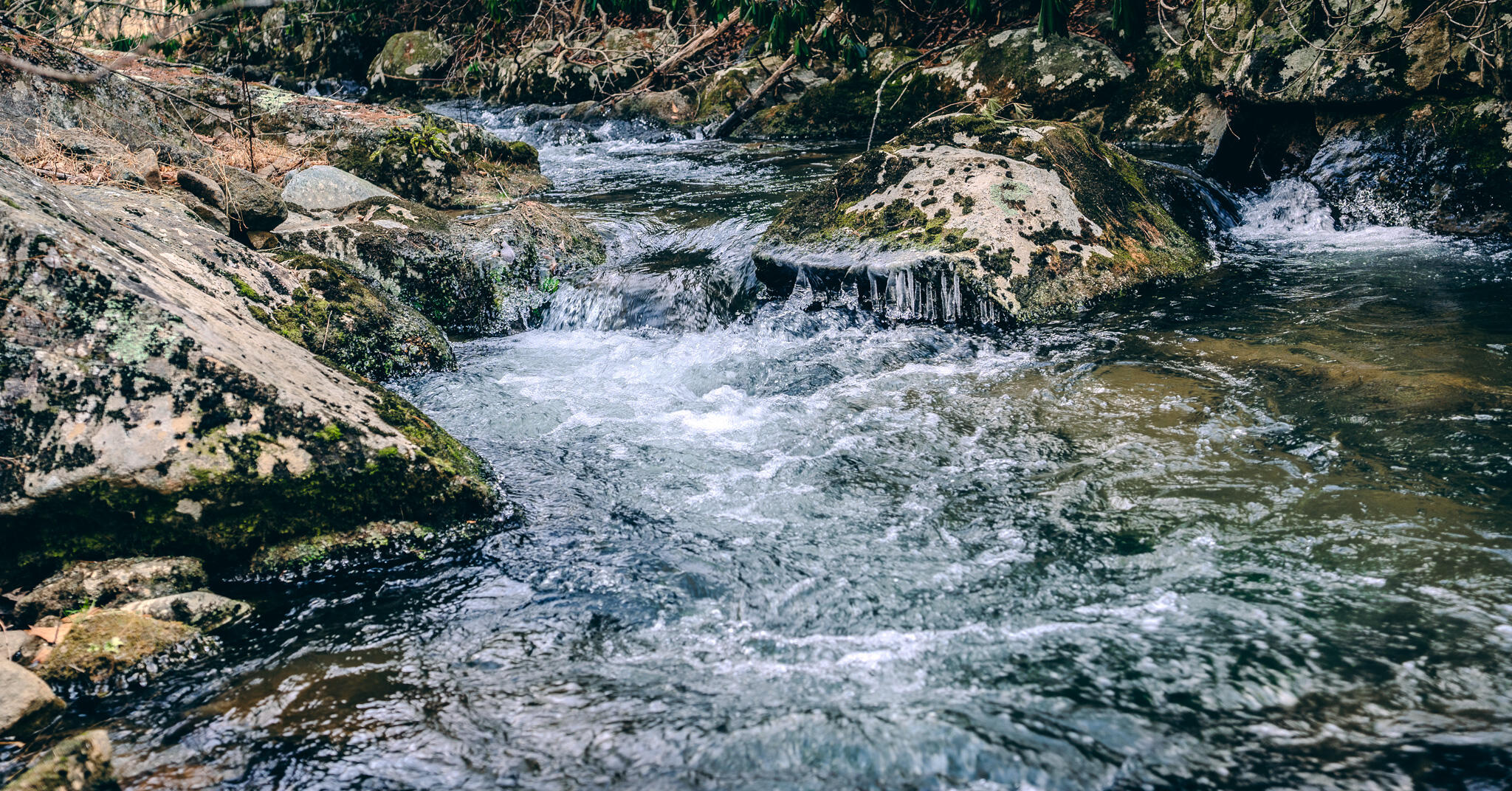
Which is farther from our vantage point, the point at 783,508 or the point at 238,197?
the point at 238,197

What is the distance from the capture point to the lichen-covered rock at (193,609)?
8.41 feet

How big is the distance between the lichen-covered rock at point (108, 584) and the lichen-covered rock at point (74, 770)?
2.08 feet

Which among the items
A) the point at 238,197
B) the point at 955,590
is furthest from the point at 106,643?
the point at 238,197

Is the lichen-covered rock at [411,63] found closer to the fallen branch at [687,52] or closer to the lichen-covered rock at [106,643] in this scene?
the fallen branch at [687,52]

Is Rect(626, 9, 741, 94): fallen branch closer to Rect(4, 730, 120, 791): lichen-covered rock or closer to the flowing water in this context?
the flowing water

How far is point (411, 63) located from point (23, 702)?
17.4 m

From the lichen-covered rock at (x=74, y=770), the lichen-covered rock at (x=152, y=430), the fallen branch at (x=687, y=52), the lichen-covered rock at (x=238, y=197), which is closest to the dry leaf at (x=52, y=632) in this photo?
the lichen-covered rock at (x=152, y=430)

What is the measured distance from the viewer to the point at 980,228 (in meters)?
5.23

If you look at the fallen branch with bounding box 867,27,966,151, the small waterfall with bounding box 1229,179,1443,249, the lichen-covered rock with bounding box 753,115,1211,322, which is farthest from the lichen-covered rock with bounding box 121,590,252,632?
the fallen branch with bounding box 867,27,966,151

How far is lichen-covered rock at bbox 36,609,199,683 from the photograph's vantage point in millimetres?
2334

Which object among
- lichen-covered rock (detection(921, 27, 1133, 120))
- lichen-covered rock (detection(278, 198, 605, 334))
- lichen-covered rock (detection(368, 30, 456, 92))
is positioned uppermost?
lichen-covered rock (detection(368, 30, 456, 92))

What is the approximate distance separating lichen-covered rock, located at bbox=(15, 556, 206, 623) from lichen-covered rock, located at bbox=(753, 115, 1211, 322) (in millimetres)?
3895

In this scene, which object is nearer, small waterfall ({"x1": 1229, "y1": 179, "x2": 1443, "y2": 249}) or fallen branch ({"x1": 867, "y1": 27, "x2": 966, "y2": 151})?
small waterfall ({"x1": 1229, "y1": 179, "x2": 1443, "y2": 249})

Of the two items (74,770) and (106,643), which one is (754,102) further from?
(74,770)
